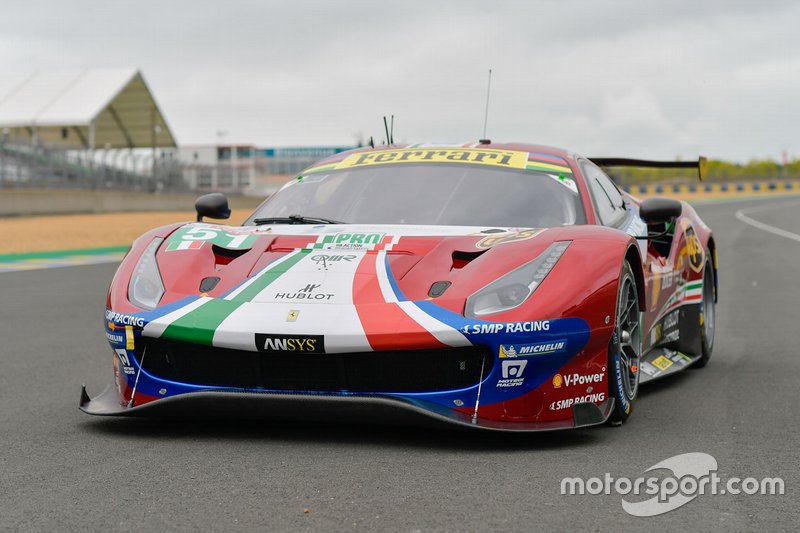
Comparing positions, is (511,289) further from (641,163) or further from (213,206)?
(641,163)

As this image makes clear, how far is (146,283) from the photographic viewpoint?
4.47 m

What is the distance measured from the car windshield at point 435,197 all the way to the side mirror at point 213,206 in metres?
0.21

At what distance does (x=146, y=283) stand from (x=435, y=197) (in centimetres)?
143

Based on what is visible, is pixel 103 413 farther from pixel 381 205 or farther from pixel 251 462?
pixel 381 205

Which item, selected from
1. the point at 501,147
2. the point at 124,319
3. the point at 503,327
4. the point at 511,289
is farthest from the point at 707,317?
the point at 124,319

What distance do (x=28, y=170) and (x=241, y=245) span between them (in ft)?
81.7

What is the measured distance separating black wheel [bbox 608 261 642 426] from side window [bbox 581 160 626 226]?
1.88 ft

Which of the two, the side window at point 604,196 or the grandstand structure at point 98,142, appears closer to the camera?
the side window at point 604,196

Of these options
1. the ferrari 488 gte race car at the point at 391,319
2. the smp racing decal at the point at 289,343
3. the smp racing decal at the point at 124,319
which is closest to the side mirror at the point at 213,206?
the ferrari 488 gte race car at the point at 391,319

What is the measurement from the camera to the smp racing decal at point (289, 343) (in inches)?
154

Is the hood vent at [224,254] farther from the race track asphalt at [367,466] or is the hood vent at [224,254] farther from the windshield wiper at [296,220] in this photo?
the race track asphalt at [367,466]

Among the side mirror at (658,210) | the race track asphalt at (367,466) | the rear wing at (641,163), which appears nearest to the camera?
the race track asphalt at (367,466)

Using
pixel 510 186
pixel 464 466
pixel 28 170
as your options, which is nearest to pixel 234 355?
pixel 464 466

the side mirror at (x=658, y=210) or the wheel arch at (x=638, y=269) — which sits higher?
the side mirror at (x=658, y=210)
